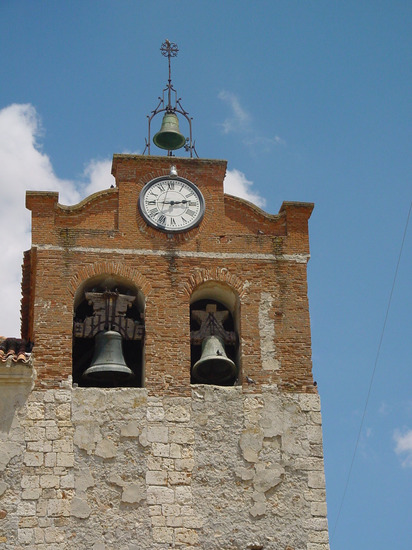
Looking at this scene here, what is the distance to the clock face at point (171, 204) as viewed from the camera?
72.5 ft

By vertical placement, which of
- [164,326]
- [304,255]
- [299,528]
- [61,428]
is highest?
[304,255]

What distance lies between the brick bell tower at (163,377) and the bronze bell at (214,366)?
3 centimetres

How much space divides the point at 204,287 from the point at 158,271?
78 cm

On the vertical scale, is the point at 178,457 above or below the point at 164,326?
below

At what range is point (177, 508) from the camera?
790 inches

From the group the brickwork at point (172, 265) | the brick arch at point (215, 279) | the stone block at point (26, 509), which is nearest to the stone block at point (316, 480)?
the brickwork at point (172, 265)

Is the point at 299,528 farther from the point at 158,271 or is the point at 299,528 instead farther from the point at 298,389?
the point at 158,271

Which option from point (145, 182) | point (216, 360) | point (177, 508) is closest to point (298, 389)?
point (216, 360)

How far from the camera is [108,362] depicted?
68.7 feet

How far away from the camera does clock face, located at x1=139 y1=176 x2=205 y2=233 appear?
2209cm

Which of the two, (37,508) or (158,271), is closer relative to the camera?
(37,508)

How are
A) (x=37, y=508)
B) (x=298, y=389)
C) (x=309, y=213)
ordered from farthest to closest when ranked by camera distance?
(x=309, y=213) < (x=298, y=389) < (x=37, y=508)

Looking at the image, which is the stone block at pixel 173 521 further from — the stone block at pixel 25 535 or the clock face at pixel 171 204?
the clock face at pixel 171 204

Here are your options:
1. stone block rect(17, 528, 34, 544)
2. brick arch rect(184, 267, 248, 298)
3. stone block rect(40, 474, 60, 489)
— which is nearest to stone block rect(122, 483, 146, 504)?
stone block rect(40, 474, 60, 489)
